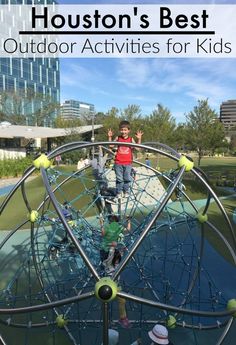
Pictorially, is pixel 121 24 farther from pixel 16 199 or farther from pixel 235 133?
pixel 235 133

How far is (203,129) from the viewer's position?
22812mm

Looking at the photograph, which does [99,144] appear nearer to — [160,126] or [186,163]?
[186,163]

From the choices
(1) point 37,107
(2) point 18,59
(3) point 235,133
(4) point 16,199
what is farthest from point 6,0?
(4) point 16,199

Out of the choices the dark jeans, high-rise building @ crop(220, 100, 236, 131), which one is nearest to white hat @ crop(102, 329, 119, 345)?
the dark jeans

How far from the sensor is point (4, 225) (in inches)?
372

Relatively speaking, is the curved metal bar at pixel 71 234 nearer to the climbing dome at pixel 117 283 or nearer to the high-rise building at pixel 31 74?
the climbing dome at pixel 117 283

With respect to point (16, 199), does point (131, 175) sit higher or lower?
higher

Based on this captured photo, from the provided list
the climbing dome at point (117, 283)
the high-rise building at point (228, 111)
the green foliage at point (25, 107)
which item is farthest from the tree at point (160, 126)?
the high-rise building at point (228, 111)

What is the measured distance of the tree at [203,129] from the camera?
22656mm

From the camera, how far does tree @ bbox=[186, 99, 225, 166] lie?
74.3 feet

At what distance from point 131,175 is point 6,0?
85.2m

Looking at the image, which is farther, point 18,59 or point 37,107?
point 18,59

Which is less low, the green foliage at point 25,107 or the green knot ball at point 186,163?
the green foliage at point 25,107

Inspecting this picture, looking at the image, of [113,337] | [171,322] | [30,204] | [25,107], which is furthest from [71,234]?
[25,107]
